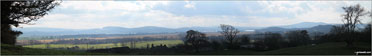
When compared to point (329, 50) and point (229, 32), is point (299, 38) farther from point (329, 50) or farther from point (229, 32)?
point (329, 50)

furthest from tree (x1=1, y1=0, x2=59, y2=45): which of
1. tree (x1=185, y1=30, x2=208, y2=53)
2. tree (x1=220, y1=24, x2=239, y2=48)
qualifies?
tree (x1=220, y1=24, x2=239, y2=48)

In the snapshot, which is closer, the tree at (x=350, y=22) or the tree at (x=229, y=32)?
the tree at (x=350, y=22)

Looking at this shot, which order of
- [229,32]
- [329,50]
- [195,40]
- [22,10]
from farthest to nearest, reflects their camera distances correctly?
[229,32] < [195,40] < [329,50] < [22,10]

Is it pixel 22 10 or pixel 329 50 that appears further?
pixel 329 50

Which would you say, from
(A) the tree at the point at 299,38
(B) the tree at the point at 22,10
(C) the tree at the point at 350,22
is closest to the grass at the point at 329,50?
(C) the tree at the point at 350,22

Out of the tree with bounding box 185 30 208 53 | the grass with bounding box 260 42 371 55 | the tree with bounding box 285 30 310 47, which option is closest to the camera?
the grass with bounding box 260 42 371 55

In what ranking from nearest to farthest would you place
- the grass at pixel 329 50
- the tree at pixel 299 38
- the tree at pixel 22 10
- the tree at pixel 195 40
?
the tree at pixel 22 10
the grass at pixel 329 50
the tree at pixel 195 40
the tree at pixel 299 38

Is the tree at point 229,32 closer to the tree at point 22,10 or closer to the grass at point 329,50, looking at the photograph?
the grass at point 329,50

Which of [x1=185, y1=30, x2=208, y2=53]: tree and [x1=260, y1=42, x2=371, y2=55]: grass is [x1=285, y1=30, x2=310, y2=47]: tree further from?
[x1=260, y1=42, x2=371, y2=55]: grass

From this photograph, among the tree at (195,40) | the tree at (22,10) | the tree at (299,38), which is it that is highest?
the tree at (22,10)

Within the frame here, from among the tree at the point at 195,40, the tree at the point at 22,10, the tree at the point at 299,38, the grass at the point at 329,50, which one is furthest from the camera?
the tree at the point at 299,38

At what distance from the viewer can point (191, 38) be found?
2096 inches

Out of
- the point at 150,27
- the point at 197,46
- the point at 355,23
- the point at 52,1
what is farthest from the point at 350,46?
the point at 150,27

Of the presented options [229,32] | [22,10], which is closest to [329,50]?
[229,32]
